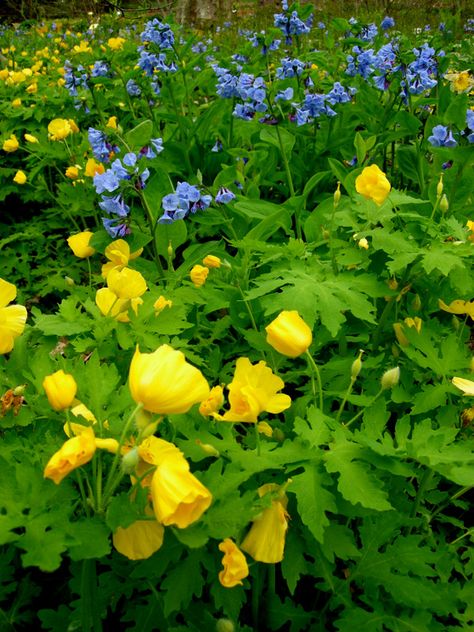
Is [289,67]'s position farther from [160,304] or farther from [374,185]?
[160,304]

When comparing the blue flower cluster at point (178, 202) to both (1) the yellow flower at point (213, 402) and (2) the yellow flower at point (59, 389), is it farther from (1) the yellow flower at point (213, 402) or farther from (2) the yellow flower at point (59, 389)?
(2) the yellow flower at point (59, 389)

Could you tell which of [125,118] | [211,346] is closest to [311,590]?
[211,346]

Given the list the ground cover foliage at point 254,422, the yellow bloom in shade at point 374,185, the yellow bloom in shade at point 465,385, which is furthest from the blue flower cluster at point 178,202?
the yellow bloom in shade at point 465,385

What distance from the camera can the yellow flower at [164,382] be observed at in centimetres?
74

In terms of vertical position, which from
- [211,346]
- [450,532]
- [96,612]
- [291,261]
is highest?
[291,261]

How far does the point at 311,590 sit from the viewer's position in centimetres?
132

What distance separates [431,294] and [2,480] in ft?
3.96

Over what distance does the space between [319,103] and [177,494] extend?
2.19 meters

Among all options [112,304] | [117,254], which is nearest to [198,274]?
[117,254]

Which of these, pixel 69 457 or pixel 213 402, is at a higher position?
pixel 69 457

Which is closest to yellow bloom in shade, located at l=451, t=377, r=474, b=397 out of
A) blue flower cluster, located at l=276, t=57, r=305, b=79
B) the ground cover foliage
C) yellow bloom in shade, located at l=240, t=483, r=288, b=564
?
the ground cover foliage

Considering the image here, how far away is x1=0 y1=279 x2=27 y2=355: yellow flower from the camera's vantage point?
96cm

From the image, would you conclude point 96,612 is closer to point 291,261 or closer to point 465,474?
point 465,474

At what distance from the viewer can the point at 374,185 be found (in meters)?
1.42
